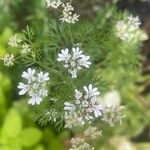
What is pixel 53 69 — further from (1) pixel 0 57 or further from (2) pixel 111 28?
(2) pixel 111 28

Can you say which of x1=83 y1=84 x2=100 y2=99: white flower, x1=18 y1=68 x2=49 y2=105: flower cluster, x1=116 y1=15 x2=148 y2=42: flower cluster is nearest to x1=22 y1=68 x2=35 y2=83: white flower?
x1=18 y1=68 x2=49 y2=105: flower cluster

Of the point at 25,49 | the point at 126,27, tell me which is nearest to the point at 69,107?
the point at 25,49

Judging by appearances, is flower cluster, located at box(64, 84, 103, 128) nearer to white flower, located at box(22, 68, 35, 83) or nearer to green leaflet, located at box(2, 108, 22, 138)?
white flower, located at box(22, 68, 35, 83)

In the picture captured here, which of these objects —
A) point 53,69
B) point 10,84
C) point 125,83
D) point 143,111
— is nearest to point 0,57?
point 53,69

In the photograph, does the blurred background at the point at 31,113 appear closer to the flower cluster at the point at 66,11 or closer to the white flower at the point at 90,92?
the flower cluster at the point at 66,11

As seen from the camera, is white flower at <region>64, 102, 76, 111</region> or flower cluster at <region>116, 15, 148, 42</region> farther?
flower cluster at <region>116, 15, 148, 42</region>
